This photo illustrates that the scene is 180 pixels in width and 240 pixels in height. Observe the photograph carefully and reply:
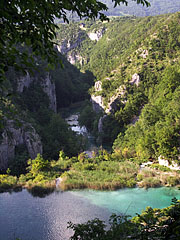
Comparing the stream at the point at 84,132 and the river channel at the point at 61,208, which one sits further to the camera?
the stream at the point at 84,132

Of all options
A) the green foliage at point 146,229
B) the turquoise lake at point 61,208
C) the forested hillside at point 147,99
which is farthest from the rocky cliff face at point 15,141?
the green foliage at point 146,229

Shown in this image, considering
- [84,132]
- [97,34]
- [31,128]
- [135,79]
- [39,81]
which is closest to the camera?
[31,128]

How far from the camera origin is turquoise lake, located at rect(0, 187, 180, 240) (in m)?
13.6

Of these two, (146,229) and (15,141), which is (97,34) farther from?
(146,229)

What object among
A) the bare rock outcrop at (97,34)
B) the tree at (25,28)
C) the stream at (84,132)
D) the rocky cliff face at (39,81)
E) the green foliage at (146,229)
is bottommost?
the stream at (84,132)

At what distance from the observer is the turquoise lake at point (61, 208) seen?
13.6m

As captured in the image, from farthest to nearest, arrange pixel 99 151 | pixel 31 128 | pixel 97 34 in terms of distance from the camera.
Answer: pixel 97 34
pixel 31 128
pixel 99 151

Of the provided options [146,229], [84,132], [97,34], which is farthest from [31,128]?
[97,34]

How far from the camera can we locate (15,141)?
98.6 ft

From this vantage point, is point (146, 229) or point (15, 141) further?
point (15, 141)

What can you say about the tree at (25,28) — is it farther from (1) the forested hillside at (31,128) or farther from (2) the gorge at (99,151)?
(1) the forested hillside at (31,128)

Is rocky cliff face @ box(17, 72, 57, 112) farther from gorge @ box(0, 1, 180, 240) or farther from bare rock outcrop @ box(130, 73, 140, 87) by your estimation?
bare rock outcrop @ box(130, 73, 140, 87)

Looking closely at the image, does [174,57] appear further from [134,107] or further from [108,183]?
[108,183]

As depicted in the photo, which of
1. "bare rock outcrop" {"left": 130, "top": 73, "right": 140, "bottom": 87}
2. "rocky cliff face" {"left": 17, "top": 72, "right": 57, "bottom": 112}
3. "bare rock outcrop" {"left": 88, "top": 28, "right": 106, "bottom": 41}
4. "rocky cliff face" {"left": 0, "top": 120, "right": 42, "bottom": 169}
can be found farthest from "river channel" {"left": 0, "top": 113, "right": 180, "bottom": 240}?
"bare rock outcrop" {"left": 88, "top": 28, "right": 106, "bottom": 41}
